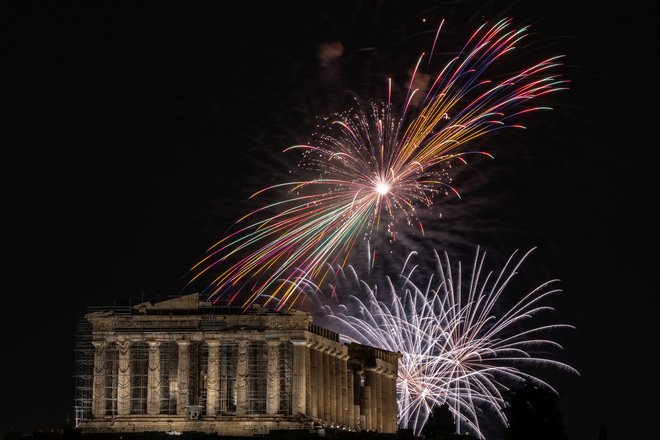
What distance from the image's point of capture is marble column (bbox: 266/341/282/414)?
133125mm

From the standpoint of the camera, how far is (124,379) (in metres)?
134

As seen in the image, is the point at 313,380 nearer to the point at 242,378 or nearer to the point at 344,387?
the point at 242,378

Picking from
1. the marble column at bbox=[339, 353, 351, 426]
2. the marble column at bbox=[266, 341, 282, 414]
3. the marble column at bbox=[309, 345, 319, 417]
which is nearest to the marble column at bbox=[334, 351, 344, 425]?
the marble column at bbox=[339, 353, 351, 426]

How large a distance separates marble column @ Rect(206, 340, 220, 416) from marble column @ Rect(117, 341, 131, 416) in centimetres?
725

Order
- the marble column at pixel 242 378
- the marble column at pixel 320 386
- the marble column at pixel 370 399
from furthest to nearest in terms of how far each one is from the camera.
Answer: the marble column at pixel 370 399 < the marble column at pixel 320 386 < the marble column at pixel 242 378

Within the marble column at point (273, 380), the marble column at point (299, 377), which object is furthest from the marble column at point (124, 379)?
the marble column at point (299, 377)

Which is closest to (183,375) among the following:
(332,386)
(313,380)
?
(313,380)

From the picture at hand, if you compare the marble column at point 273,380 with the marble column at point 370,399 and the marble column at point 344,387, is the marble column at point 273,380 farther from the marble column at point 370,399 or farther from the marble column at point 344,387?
the marble column at point 370,399

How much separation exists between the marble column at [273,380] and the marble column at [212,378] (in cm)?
469

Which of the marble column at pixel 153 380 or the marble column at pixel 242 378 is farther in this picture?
the marble column at pixel 242 378

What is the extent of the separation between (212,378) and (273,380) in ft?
18.5

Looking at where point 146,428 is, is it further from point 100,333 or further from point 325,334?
point 325,334

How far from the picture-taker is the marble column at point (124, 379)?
438ft

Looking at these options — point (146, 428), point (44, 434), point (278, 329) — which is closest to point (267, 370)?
point (278, 329)
